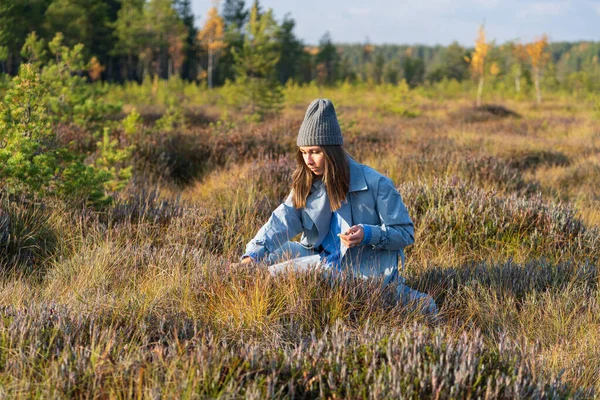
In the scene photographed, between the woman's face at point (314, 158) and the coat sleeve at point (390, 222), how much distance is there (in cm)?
34

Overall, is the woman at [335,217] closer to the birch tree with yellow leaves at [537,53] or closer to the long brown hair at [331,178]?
the long brown hair at [331,178]

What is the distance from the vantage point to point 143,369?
1934mm

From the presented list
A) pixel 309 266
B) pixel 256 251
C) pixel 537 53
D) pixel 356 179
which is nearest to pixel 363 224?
pixel 356 179

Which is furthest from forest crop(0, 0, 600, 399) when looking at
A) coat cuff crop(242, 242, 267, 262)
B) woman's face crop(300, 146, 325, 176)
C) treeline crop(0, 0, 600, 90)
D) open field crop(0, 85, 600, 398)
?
treeline crop(0, 0, 600, 90)

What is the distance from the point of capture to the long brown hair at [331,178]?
315 cm

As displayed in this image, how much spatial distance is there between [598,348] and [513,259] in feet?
4.63

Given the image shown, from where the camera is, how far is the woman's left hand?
2967mm

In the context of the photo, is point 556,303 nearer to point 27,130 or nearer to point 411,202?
point 411,202

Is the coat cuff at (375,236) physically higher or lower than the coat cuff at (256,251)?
higher

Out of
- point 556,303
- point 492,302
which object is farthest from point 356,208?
point 556,303

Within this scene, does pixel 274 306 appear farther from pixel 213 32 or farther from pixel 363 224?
pixel 213 32

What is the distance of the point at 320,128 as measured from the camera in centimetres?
308

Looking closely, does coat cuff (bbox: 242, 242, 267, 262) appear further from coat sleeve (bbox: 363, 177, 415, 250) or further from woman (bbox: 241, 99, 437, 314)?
coat sleeve (bbox: 363, 177, 415, 250)

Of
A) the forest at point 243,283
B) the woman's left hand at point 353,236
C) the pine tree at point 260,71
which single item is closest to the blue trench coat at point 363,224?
the woman's left hand at point 353,236
